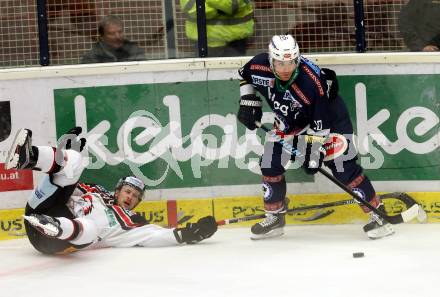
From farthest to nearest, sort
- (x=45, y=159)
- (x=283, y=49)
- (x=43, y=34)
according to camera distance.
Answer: (x=43, y=34), (x=283, y=49), (x=45, y=159)

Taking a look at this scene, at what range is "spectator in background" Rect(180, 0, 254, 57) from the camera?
7039 millimetres

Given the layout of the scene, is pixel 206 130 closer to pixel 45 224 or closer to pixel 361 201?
pixel 361 201

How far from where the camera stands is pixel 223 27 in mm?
7070

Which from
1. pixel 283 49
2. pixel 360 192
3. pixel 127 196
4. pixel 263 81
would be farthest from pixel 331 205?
pixel 127 196

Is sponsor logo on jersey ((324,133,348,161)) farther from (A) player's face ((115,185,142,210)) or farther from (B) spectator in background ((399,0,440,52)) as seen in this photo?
(A) player's face ((115,185,142,210))

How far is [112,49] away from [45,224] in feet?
5.35

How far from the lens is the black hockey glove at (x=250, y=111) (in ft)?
21.7

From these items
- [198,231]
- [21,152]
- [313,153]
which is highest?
[21,152]

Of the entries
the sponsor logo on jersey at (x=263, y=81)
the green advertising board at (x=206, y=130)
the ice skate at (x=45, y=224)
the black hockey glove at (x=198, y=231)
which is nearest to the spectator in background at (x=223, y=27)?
the green advertising board at (x=206, y=130)

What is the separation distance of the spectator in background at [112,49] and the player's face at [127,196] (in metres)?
0.92

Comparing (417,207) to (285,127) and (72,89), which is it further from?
(72,89)

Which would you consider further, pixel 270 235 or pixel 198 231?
pixel 270 235

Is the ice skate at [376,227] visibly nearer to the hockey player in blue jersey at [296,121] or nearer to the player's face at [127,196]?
the hockey player in blue jersey at [296,121]

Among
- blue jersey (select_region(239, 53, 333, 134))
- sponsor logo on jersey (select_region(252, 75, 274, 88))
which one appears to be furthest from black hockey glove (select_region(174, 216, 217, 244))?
sponsor logo on jersey (select_region(252, 75, 274, 88))
